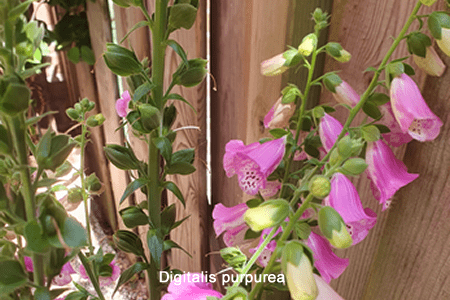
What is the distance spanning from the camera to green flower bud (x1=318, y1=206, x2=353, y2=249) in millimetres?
316

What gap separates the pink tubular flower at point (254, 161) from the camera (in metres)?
0.45

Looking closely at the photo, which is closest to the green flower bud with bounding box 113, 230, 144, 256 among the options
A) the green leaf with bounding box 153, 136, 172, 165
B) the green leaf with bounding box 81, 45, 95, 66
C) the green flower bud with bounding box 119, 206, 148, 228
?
the green flower bud with bounding box 119, 206, 148, 228

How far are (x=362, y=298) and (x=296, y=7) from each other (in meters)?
0.51

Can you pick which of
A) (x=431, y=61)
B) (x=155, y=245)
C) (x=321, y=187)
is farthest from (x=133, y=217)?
(x=431, y=61)

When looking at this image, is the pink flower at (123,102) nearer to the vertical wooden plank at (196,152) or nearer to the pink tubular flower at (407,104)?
the vertical wooden plank at (196,152)

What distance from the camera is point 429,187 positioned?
0.51 meters

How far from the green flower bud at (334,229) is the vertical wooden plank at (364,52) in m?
0.27

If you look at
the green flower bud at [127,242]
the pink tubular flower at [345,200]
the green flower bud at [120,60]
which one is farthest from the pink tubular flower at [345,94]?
the green flower bud at [127,242]

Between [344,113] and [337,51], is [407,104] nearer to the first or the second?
[337,51]

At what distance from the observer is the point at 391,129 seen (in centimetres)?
45

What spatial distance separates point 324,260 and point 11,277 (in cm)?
31

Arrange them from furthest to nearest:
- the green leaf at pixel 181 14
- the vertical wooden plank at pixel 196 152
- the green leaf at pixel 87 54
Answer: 1. the green leaf at pixel 87 54
2. the vertical wooden plank at pixel 196 152
3. the green leaf at pixel 181 14

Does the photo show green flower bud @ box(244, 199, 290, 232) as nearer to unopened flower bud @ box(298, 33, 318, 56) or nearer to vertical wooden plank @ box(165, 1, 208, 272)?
unopened flower bud @ box(298, 33, 318, 56)

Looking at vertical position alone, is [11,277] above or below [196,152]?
above
